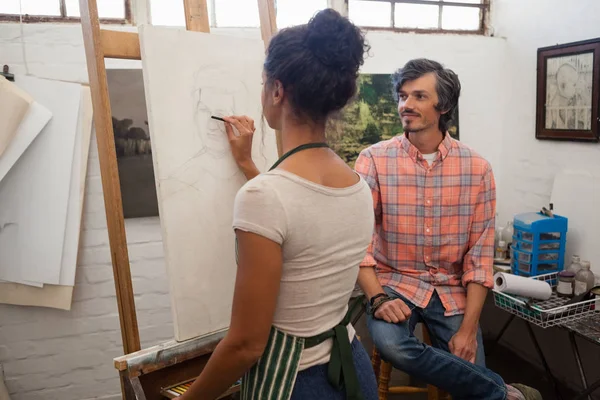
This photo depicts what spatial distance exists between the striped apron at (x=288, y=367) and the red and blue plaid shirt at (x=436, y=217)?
29.5 inches

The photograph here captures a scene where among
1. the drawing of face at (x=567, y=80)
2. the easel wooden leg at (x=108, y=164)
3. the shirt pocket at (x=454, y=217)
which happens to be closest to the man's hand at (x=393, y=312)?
the shirt pocket at (x=454, y=217)

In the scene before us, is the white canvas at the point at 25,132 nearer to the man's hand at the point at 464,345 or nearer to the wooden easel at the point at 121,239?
the wooden easel at the point at 121,239

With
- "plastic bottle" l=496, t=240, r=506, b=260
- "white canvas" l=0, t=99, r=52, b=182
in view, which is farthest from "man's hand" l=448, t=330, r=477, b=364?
"white canvas" l=0, t=99, r=52, b=182

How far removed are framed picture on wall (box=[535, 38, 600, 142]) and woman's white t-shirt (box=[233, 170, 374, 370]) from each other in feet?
5.44

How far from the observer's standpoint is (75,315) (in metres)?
2.26

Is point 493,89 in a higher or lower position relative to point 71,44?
lower

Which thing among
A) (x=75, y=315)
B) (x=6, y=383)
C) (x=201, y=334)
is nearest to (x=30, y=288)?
(x=75, y=315)

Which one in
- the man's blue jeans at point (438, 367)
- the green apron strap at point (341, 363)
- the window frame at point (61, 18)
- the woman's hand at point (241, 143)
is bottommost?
the man's blue jeans at point (438, 367)

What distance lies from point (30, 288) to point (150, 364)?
1.16 m

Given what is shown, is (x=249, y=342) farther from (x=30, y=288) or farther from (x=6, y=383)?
(x=6, y=383)

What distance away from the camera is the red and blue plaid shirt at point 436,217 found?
5.86ft

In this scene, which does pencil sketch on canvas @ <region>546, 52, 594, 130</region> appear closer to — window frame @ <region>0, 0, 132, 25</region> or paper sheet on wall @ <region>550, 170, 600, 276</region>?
paper sheet on wall @ <region>550, 170, 600, 276</region>

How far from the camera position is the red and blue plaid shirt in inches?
70.3

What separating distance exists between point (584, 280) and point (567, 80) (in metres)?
0.91
